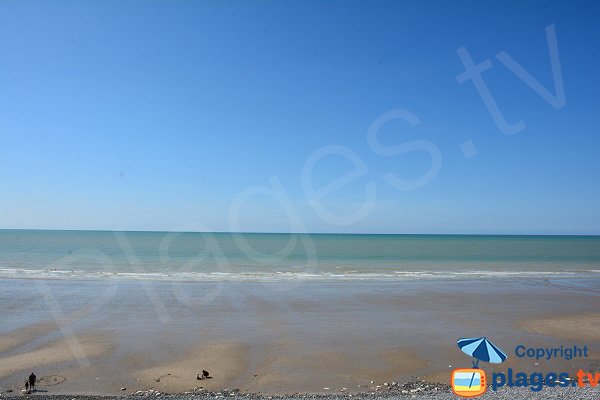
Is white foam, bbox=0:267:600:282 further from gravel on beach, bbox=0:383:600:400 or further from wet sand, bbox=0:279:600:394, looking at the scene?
gravel on beach, bbox=0:383:600:400

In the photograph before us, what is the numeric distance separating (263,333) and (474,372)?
237 inches

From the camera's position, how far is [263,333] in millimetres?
12102

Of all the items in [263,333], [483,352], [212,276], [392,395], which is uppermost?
[212,276]

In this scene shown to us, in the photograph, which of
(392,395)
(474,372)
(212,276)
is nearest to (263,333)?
(392,395)

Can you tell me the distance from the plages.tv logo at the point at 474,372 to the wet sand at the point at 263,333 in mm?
285

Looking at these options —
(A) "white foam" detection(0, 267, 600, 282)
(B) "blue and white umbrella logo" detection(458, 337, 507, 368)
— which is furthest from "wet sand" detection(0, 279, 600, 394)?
(A) "white foam" detection(0, 267, 600, 282)

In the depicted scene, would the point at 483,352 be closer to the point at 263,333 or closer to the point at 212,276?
the point at 263,333

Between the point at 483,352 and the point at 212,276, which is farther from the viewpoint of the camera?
the point at 212,276

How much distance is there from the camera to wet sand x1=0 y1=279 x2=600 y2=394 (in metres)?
8.68

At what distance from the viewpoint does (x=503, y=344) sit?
11.1m

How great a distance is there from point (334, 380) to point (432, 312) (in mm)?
8195

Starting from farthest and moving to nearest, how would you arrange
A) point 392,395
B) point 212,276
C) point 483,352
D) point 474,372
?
1. point 212,276
2. point 483,352
3. point 474,372
4. point 392,395

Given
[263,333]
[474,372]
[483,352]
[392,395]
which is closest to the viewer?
[392,395]

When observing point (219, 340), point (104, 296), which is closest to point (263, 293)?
point (104, 296)
